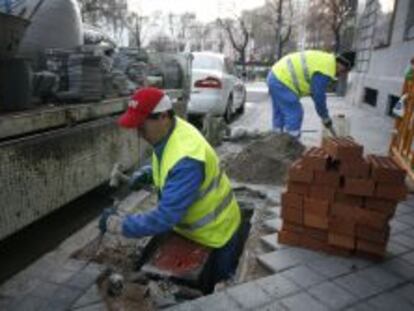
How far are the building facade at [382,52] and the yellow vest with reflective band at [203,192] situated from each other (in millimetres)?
8405

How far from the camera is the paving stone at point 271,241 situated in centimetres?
350

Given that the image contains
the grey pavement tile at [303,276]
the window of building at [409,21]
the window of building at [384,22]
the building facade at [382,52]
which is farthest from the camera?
the window of building at [384,22]

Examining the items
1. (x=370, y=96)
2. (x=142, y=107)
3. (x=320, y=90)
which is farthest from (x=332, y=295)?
(x=370, y=96)

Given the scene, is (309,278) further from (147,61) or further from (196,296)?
(147,61)

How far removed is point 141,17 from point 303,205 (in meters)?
49.8

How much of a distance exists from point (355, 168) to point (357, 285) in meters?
0.79

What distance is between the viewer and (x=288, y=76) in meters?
6.68

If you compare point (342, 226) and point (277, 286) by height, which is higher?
point (342, 226)

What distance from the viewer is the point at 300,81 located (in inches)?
259

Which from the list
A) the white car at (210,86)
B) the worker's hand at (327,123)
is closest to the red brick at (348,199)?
the worker's hand at (327,123)

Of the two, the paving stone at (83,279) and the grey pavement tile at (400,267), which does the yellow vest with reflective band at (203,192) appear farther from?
the grey pavement tile at (400,267)

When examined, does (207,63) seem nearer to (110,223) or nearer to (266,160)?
(266,160)

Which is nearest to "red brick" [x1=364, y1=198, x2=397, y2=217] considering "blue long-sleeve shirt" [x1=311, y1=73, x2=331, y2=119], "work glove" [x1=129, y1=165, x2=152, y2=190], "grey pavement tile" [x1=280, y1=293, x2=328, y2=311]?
"grey pavement tile" [x1=280, y1=293, x2=328, y2=311]

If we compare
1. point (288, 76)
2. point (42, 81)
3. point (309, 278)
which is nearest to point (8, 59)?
point (42, 81)
